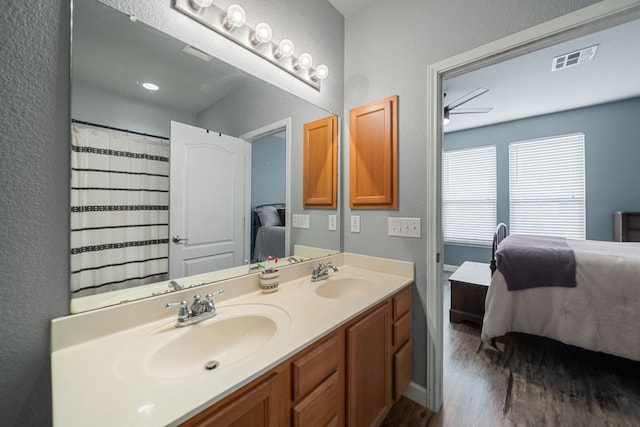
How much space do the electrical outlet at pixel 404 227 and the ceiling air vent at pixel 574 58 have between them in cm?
231

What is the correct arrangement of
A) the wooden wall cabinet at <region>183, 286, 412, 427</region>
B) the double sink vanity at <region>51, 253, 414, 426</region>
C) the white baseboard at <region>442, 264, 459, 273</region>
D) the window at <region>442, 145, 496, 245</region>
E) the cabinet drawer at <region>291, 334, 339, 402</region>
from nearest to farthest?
the double sink vanity at <region>51, 253, 414, 426</region>, the wooden wall cabinet at <region>183, 286, 412, 427</region>, the cabinet drawer at <region>291, 334, 339, 402</region>, the window at <region>442, 145, 496, 245</region>, the white baseboard at <region>442, 264, 459, 273</region>

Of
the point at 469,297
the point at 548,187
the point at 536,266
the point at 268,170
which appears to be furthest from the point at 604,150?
the point at 268,170

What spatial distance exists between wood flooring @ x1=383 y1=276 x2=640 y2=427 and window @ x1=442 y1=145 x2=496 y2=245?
2.46 m

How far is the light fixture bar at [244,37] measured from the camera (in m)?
1.02

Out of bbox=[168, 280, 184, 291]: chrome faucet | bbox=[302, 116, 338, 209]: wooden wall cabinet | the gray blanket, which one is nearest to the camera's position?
bbox=[168, 280, 184, 291]: chrome faucet

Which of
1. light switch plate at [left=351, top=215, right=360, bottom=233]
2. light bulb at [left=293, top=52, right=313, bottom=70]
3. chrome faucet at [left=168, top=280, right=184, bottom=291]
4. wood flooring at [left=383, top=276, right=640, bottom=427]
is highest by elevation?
light bulb at [left=293, top=52, right=313, bottom=70]

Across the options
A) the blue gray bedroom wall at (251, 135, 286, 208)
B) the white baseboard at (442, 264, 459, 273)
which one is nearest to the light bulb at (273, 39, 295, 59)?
the blue gray bedroom wall at (251, 135, 286, 208)

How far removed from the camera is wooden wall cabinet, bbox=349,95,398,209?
5.12 ft

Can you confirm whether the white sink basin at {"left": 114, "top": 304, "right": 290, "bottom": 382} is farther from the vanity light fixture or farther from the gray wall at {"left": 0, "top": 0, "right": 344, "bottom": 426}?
the vanity light fixture

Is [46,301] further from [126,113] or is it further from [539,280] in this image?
[539,280]

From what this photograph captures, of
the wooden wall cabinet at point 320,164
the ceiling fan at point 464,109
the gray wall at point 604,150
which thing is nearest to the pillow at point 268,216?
the wooden wall cabinet at point 320,164

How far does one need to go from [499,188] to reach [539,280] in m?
2.75

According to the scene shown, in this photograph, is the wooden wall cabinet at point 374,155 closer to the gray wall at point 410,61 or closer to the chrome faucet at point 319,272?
the gray wall at point 410,61

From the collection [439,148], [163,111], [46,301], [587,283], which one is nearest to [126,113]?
[163,111]
